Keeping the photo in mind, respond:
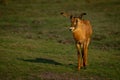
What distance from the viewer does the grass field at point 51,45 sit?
49.3 feet

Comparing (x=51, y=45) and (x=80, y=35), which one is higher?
(x=80, y=35)

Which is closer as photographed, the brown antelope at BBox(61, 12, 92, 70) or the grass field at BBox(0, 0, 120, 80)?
the grass field at BBox(0, 0, 120, 80)

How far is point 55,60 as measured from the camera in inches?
704

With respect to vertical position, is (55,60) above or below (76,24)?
below

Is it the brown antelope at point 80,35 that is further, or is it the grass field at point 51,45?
the brown antelope at point 80,35

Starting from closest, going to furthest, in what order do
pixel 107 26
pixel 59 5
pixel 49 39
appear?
pixel 49 39 → pixel 107 26 → pixel 59 5

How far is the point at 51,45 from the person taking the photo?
2295cm

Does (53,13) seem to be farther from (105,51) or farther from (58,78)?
(58,78)

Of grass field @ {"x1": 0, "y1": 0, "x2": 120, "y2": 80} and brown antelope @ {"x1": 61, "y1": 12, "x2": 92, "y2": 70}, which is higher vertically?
brown antelope @ {"x1": 61, "y1": 12, "x2": 92, "y2": 70}

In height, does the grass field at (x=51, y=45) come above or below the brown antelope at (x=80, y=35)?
below

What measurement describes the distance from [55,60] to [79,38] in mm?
2713

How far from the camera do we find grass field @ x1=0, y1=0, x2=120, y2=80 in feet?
49.3

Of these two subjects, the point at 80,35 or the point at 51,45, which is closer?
the point at 80,35

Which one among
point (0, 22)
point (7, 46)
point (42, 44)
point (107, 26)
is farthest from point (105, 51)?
point (0, 22)
